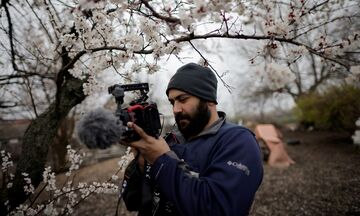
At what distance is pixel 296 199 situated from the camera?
5.67 m

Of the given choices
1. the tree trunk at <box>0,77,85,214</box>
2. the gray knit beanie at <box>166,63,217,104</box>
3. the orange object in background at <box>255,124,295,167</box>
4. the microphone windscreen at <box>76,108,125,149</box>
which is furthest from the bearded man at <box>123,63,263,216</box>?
the orange object in background at <box>255,124,295,167</box>

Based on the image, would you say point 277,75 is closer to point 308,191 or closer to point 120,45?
point 120,45

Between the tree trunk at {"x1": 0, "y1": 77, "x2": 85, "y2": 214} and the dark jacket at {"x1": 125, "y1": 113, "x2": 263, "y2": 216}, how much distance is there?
170 centimetres

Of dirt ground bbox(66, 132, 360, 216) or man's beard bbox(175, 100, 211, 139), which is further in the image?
dirt ground bbox(66, 132, 360, 216)

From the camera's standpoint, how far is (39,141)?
2.83m

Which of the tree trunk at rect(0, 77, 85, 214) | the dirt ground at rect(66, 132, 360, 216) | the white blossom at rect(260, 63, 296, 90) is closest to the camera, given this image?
the tree trunk at rect(0, 77, 85, 214)

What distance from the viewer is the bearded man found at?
1440mm

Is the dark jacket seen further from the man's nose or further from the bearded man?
→ the man's nose

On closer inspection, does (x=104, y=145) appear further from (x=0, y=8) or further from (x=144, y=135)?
(x=0, y=8)

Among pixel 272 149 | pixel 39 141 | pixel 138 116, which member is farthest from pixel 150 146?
pixel 272 149

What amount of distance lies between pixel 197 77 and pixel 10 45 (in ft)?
7.81

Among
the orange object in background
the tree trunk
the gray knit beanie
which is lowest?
the orange object in background

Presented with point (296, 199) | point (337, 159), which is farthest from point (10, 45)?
point (337, 159)

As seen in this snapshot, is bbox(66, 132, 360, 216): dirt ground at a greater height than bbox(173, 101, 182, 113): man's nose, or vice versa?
bbox(173, 101, 182, 113): man's nose
